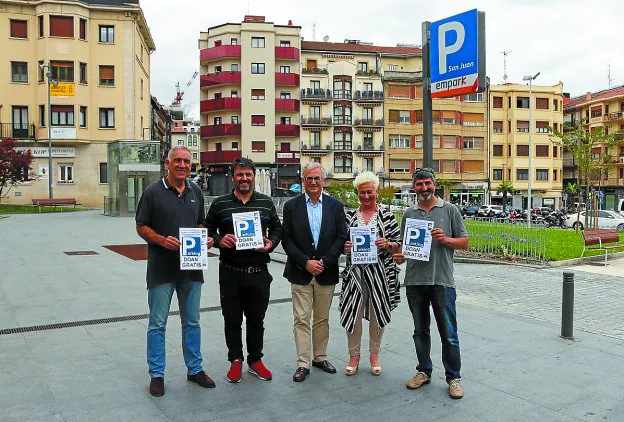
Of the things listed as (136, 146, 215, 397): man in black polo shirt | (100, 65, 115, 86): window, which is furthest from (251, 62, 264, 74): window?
(136, 146, 215, 397): man in black polo shirt

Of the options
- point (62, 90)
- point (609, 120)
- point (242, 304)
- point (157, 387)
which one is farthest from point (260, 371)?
point (609, 120)

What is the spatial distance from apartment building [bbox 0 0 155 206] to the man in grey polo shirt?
4425 cm

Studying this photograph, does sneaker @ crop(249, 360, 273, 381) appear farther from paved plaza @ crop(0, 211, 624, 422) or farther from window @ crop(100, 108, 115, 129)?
window @ crop(100, 108, 115, 129)

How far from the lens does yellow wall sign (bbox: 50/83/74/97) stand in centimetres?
4450

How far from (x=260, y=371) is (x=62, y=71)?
45.1 m

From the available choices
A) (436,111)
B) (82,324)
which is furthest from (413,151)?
(82,324)

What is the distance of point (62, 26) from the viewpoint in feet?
146

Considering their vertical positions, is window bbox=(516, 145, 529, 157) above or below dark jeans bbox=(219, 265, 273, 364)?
above

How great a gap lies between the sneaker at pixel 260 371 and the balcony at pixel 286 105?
57814 millimetres

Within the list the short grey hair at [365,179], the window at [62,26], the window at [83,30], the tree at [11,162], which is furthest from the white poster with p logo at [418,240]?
the window at [83,30]

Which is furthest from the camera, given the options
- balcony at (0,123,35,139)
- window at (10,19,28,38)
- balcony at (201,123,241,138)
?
balcony at (201,123,241,138)

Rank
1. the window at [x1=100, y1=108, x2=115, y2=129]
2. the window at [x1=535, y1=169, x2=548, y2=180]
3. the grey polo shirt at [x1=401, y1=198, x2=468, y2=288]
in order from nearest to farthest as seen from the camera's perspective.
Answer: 1. the grey polo shirt at [x1=401, y1=198, x2=468, y2=288]
2. the window at [x1=100, y1=108, x2=115, y2=129]
3. the window at [x1=535, y1=169, x2=548, y2=180]

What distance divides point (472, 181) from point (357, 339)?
63332mm

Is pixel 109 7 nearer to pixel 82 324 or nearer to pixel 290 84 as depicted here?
pixel 290 84
